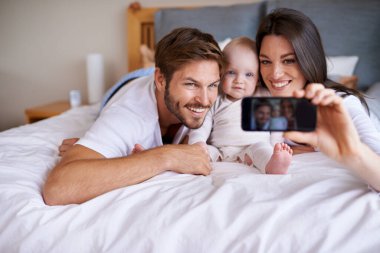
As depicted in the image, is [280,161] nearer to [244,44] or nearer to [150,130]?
[150,130]

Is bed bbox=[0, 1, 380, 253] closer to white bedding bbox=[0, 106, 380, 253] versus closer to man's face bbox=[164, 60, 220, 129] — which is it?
white bedding bbox=[0, 106, 380, 253]

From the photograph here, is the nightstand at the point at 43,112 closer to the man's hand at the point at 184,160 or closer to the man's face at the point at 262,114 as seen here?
the man's hand at the point at 184,160

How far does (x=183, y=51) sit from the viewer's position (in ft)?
3.78

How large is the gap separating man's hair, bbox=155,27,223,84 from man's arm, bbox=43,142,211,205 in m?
0.32

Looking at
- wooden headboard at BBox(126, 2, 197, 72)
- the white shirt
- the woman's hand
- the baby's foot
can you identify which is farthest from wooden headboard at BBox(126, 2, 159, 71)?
the woman's hand

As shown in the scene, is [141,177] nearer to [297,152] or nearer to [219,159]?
[219,159]

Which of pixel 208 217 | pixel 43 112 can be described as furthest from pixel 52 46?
pixel 208 217

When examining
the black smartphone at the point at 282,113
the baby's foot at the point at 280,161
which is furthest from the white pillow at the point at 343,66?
the black smartphone at the point at 282,113

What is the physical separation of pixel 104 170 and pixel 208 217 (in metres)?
0.32

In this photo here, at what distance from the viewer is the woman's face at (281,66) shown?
1.19 m

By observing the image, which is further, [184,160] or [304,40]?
[304,40]

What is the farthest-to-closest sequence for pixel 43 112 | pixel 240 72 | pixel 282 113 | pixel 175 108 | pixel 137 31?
pixel 137 31 < pixel 43 112 < pixel 240 72 < pixel 175 108 < pixel 282 113

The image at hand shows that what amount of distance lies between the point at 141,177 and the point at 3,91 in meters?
3.03

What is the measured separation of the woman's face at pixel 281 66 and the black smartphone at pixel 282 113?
56cm
